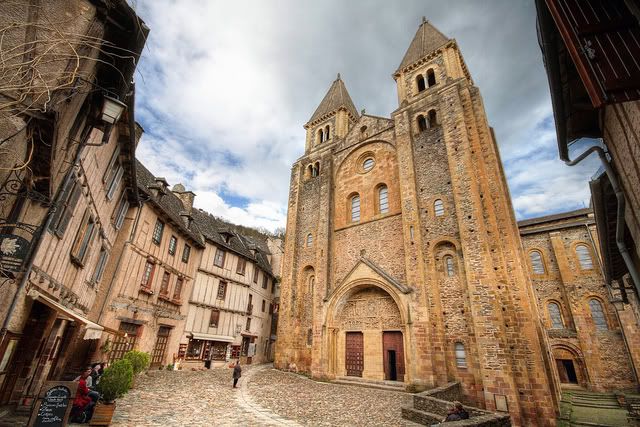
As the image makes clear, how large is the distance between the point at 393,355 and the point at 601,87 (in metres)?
14.7

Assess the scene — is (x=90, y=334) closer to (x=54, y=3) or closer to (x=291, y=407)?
(x=291, y=407)

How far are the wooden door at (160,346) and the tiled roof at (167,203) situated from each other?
5294mm

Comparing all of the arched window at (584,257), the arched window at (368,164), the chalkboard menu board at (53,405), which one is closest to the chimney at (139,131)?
the chalkboard menu board at (53,405)

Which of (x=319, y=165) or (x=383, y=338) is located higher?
(x=319, y=165)

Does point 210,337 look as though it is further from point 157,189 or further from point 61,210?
point 61,210

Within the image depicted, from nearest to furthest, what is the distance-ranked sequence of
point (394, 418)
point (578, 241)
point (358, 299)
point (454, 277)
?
point (394, 418), point (454, 277), point (358, 299), point (578, 241)

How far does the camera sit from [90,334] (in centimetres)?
704

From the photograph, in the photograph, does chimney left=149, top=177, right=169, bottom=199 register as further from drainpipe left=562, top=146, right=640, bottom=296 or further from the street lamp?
drainpipe left=562, top=146, right=640, bottom=296

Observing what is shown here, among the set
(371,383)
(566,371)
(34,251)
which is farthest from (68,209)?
(566,371)

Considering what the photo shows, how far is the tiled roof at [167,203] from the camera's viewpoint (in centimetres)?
1445

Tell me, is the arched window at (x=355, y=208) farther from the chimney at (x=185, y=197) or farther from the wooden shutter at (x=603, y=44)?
the wooden shutter at (x=603, y=44)

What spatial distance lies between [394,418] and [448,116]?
1453 centimetres

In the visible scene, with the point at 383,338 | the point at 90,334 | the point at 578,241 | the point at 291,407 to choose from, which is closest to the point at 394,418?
the point at 291,407

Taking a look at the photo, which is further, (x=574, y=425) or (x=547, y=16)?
(x=574, y=425)
